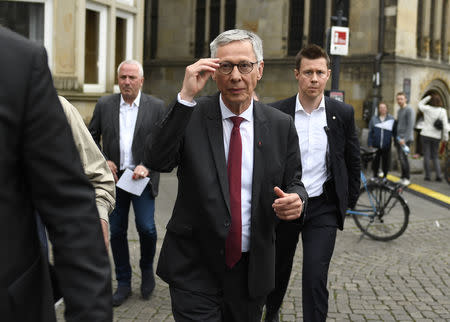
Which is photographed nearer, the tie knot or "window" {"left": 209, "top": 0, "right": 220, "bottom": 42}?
the tie knot

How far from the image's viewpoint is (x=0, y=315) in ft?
5.13

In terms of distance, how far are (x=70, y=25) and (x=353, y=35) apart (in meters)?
13.3

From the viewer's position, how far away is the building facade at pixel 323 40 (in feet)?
68.1

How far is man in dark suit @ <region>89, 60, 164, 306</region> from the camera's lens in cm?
545

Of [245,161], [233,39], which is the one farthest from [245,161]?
[233,39]

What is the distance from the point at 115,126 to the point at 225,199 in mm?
2701

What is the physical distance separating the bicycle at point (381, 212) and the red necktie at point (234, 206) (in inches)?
218

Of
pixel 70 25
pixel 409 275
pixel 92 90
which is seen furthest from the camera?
pixel 92 90

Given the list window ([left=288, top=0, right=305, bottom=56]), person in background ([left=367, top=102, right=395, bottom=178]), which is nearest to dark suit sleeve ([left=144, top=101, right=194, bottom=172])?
person in background ([left=367, top=102, right=395, bottom=178])

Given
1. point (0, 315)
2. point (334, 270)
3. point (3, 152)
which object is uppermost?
point (3, 152)

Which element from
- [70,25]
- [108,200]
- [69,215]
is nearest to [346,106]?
[108,200]

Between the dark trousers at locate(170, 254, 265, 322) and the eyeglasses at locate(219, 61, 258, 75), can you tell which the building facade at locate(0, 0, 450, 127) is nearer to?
the eyeglasses at locate(219, 61, 258, 75)

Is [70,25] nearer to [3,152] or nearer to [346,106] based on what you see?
[346,106]

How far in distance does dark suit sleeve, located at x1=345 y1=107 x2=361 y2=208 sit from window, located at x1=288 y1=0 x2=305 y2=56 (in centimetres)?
1850
